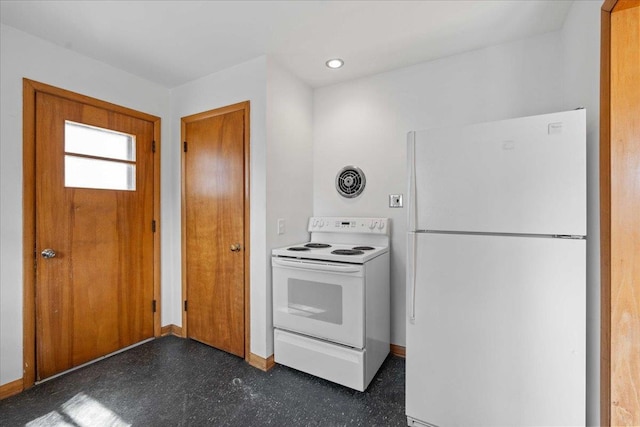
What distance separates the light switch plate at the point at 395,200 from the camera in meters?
2.49

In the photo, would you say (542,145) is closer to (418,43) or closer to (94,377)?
(418,43)

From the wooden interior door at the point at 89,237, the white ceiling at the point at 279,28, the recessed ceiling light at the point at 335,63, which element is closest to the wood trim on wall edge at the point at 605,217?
the white ceiling at the point at 279,28

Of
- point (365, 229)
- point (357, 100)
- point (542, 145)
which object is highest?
point (357, 100)

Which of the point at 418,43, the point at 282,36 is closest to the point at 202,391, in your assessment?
the point at 282,36

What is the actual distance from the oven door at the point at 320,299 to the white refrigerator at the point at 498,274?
1.35ft

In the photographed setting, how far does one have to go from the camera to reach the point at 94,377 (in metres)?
2.13

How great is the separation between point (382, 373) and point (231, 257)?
4.99ft

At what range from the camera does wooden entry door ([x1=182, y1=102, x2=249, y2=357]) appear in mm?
2426

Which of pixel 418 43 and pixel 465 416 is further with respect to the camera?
pixel 418 43

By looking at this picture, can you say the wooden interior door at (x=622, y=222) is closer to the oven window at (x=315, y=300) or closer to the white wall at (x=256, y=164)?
the oven window at (x=315, y=300)

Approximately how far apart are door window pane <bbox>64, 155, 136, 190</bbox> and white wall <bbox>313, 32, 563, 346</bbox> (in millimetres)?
1708

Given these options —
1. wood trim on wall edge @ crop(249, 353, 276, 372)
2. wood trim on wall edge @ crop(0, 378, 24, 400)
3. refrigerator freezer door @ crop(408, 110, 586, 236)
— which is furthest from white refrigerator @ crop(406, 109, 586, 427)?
wood trim on wall edge @ crop(0, 378, 24, 400)

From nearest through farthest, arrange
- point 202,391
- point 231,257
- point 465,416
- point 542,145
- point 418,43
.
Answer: point 542,145 < point 465,416 < point 202,391 < point 418,43 < point 231,257

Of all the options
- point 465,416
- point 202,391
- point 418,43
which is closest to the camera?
point 465,416
